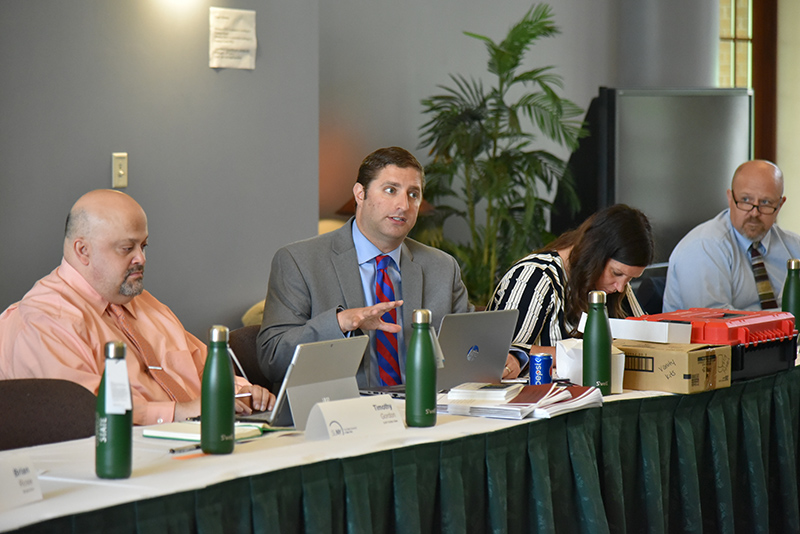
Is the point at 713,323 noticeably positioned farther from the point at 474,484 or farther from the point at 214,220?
the point at 214,220

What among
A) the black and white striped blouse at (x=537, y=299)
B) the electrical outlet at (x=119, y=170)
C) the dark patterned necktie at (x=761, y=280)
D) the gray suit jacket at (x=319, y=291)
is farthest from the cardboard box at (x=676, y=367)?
the electrical outlet at (x=119, y=170)

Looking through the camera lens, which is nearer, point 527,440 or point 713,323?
point 527,440

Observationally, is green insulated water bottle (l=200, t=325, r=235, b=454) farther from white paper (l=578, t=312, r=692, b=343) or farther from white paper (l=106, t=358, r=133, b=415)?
white paper (l=578, t=312, r=692, b=343)

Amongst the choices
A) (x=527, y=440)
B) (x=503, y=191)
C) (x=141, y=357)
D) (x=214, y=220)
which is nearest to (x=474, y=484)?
(x=527, y=440)

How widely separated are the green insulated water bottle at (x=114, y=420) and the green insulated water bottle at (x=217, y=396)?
Result: 0.62 ft

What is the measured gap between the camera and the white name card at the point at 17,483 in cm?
143

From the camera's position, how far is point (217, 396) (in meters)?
1.73

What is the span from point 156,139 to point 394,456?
227 cm

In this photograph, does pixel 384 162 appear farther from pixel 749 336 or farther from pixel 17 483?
A: pixel 17 483

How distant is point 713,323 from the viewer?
2.74 meters

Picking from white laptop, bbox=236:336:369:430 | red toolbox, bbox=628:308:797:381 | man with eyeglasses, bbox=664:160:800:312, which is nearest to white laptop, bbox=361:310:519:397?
white laptop, bbox=236:336:369:430

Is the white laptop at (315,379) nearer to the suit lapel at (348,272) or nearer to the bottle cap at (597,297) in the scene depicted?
the bottle cap at (597,297)

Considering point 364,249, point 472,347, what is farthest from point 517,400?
point 364,249

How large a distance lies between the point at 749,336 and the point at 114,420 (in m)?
1.93
